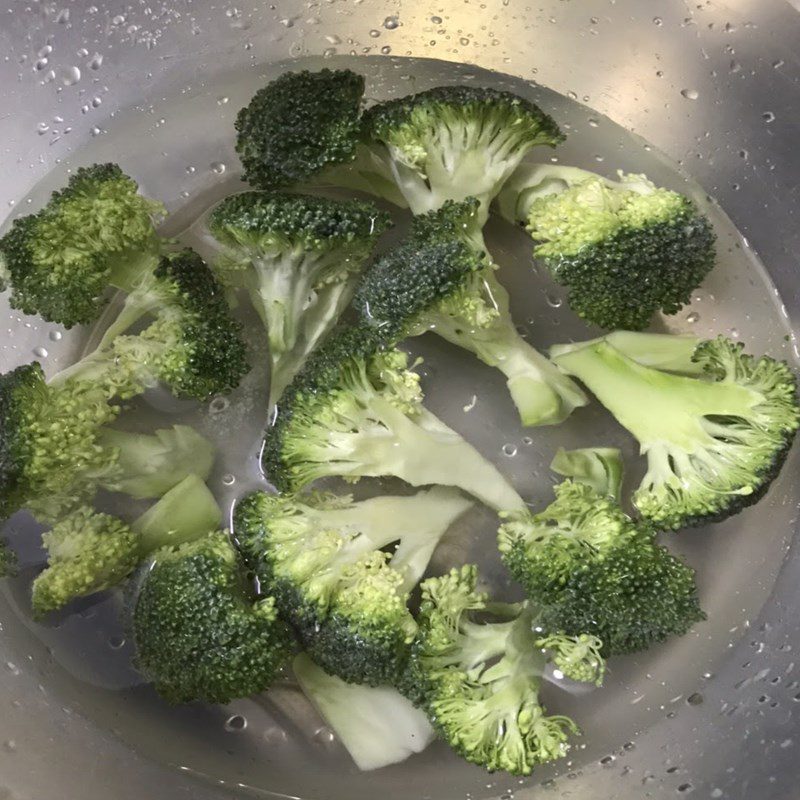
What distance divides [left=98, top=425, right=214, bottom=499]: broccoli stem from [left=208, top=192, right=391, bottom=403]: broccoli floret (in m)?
0.16

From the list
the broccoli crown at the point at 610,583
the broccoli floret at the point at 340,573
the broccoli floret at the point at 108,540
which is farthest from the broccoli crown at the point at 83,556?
the broccoli crown at the point at 610,583

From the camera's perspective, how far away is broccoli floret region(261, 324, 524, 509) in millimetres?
1153

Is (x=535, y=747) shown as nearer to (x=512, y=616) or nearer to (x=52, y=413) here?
(x=512, y=616)

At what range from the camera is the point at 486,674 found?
1.17 meters

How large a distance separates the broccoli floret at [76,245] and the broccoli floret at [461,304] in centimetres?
38

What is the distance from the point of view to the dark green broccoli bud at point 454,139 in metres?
1.20

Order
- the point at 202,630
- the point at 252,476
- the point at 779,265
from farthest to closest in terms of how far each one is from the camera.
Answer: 1. the point at 779,265
2. the point at 252,476
3. the point at 202,630

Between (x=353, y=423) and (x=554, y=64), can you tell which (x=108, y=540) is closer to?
(x=353, y=423)

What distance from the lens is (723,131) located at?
151 centimetres

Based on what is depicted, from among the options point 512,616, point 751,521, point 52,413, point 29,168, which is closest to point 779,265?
point 751,521

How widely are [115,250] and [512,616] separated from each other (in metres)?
0.87

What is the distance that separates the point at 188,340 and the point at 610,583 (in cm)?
73

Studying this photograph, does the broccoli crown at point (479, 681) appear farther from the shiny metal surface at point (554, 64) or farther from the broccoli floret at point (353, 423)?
the shiny metal surface at point (554, 64)

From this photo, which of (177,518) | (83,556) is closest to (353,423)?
(177,518)
